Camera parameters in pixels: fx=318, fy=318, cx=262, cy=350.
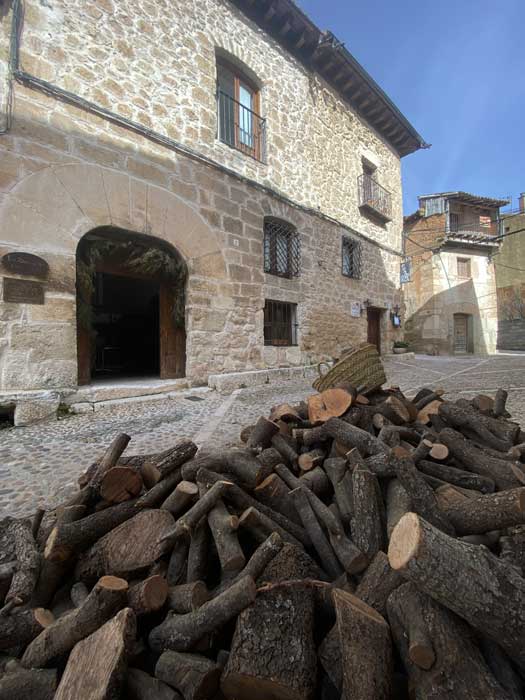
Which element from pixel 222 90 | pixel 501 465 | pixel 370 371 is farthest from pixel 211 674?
pixel 222 90

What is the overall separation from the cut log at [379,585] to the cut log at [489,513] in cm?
48

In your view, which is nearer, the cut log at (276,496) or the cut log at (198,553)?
the cut log at (198,553)

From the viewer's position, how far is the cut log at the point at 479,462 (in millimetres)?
1826

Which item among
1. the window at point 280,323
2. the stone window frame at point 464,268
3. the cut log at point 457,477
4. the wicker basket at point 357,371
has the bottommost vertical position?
the cut log at point 457,477

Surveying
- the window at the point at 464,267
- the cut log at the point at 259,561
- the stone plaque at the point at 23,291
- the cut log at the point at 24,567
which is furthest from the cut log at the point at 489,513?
the window at the point at 464,267

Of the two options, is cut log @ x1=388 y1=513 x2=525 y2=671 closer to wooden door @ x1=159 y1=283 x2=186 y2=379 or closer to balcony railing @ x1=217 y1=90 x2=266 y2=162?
wooden door @ x1=159 y1=283 x2=186 y2=379

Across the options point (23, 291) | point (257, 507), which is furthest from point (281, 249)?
point (257, 507)

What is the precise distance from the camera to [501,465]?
189 cm

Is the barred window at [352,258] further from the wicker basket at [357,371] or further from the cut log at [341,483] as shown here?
the cut log at [341,483]

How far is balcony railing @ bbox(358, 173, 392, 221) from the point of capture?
1054 cm

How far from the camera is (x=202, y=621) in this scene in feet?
3.52

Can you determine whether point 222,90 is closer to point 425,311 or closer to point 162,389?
point 162,389

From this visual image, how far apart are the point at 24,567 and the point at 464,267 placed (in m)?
22.8

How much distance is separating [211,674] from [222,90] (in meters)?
8.87
